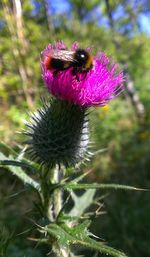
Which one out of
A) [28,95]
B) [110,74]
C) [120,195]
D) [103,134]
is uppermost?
[28,95]

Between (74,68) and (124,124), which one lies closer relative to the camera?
(74,68)

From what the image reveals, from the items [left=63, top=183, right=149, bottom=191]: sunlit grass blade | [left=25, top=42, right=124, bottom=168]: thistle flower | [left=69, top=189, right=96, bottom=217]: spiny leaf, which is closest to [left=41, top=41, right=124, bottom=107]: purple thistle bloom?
[left=25, top=42, right=124, bottom=168]: thistle flower

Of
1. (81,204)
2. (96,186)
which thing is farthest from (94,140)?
(96,186)

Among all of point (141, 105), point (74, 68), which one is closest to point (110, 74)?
point (74, 68)

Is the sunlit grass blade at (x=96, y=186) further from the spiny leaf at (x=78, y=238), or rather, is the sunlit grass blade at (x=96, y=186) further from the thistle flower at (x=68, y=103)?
the thistle flower at (x=68, y=103)

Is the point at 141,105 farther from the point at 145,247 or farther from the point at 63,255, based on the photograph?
the point at 63,255
